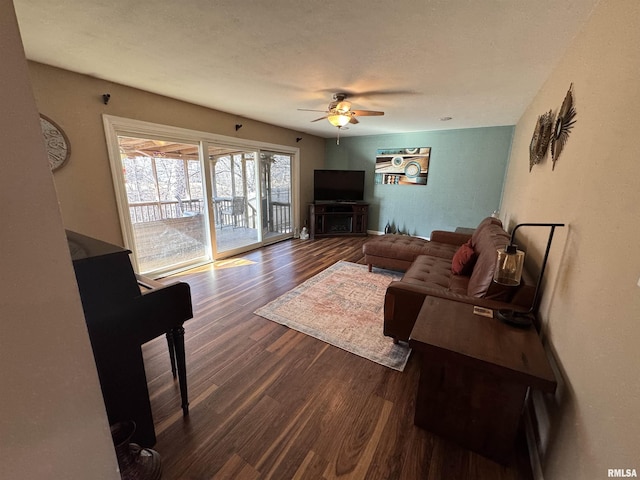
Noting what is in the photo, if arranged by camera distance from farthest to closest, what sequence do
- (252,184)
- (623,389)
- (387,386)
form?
(252,184) < (387,386) < (623,389)

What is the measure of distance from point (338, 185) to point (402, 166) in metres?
1.47

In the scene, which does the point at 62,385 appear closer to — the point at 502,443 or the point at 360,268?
the point at 502,443

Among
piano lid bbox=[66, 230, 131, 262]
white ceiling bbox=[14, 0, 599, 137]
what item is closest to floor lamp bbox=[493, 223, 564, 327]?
white ceiling bbox=[14, 0, 599, 137]

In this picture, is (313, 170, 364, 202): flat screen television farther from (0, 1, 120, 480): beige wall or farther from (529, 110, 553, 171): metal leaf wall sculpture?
(0, 1, 120, 480): beige wall

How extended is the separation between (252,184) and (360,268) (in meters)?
2.56

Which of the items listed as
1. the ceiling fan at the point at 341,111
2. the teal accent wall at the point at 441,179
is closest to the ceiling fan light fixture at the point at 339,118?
the ceiling fan at the point at 341,111

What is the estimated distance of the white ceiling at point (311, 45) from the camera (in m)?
1.45

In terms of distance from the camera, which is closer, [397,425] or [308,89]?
[397,425]

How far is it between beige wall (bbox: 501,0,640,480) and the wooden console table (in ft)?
0.48

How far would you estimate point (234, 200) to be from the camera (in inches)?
187

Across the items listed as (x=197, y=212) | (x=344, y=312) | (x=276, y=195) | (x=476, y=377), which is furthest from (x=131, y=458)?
(x=276, y=195)

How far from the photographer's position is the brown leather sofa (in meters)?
1.66

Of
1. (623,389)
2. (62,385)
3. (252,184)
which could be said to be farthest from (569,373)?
(252,184)

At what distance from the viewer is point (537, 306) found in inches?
63.2
